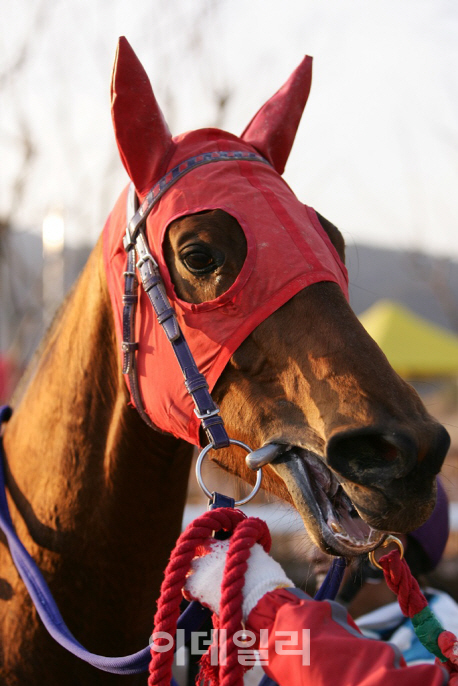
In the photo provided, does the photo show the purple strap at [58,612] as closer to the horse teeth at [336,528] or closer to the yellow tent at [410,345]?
the horse teeth at [336,528]

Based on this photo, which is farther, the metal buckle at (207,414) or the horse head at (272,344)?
the metal buckle at (207,414)

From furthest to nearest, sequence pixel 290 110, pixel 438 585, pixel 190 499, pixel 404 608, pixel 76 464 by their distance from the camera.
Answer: pixel 190 499
pixel 438 585
pixel 290 110
pixel 76 464
pixel 404 608

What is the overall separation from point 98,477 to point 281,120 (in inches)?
56.7

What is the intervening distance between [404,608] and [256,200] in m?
1.20

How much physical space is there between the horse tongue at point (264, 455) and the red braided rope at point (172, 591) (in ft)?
0.57

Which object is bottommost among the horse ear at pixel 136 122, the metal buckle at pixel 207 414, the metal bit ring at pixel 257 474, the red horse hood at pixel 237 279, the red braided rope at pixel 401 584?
the red braided rope at pixel 401 584

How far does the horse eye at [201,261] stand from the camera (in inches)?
73.0

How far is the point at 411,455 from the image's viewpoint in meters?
1.42

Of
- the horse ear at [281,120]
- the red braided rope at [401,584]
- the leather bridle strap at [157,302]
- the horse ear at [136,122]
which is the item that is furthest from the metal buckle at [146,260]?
the red braided rope at [401,584]

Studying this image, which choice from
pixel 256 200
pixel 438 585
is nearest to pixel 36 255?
pixel 438 585

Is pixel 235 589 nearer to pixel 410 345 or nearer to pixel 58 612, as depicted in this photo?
pixel 58 612

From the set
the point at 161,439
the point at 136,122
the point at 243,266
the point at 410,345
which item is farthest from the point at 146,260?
the point at 410,345

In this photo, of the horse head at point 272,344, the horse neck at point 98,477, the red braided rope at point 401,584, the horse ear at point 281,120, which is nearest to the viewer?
the horse head at point 272,344

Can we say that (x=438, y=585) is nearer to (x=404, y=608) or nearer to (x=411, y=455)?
Answer: (x=404, y=608)
